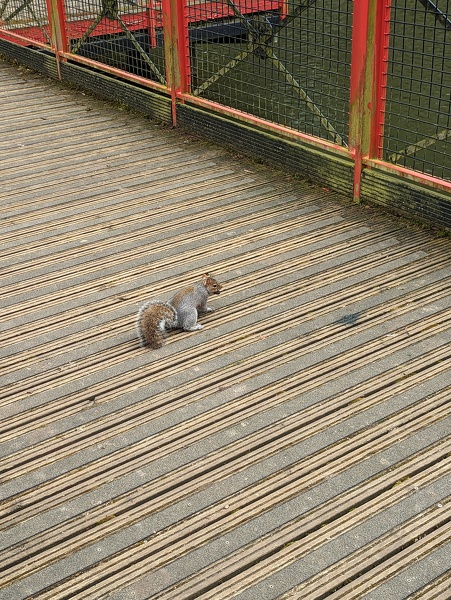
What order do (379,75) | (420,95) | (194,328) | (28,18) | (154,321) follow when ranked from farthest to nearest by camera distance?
(28,18), (379,75), (420,95), (194,328), (154,321)

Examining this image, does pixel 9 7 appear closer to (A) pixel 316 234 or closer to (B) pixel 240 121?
(B) pixel 240 121

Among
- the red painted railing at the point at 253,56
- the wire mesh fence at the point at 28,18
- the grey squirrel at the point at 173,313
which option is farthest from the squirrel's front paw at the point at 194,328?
the wire mesh fence at the point at 28,18

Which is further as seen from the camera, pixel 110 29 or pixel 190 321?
pixel 110 29

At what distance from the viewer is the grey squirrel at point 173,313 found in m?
4.45

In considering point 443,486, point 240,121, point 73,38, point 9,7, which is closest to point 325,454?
point 443,486

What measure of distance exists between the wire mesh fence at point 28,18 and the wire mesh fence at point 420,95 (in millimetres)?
3894

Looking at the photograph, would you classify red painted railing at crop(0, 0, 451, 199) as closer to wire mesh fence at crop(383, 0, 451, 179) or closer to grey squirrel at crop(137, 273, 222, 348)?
wire mesh fence at crop(383, 0, 451, 179)

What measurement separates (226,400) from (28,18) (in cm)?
737

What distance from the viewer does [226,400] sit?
13.1 ft

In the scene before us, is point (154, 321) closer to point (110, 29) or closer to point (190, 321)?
point (190, 321)

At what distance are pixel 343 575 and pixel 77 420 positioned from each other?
4.90ft

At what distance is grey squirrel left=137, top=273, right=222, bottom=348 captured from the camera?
175 inches

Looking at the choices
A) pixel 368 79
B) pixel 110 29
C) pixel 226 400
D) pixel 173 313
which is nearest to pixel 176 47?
pixel 110 29

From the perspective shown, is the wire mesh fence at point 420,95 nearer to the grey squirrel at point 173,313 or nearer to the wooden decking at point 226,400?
the wooden decking at point 226,400
